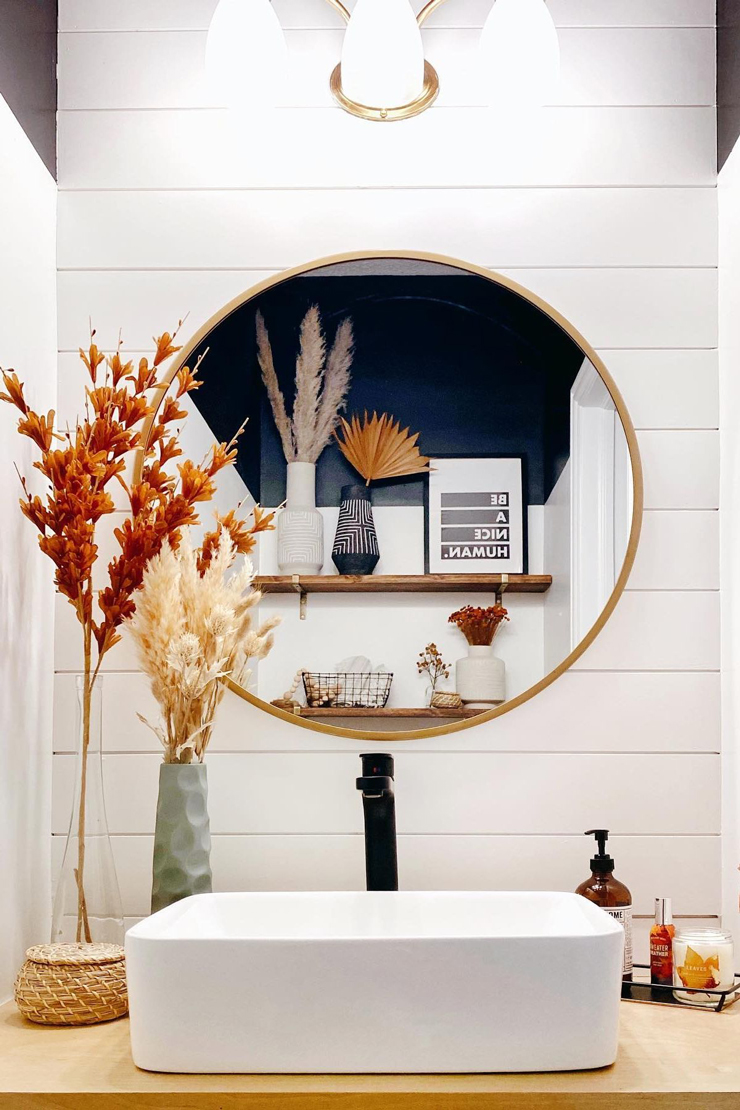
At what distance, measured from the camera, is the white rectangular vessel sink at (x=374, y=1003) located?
962mm

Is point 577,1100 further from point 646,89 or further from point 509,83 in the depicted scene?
point 646,89

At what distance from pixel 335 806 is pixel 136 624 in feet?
1.28

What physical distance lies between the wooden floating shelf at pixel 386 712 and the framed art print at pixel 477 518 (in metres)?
0.19

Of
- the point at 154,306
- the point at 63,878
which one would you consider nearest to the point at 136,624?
the point at 63,878

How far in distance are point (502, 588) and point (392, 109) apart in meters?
0.68

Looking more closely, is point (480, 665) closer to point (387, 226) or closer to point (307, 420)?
point (307, 420)

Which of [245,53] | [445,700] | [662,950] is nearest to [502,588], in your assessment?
[445,700]

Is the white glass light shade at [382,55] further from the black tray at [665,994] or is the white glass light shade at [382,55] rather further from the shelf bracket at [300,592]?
the black tray at [665,994]

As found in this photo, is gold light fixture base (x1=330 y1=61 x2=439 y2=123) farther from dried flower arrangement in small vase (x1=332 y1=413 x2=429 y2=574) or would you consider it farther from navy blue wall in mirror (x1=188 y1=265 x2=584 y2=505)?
dried flower arrangement in small vase (x1=332 y1=413 x2=429 y2=574)

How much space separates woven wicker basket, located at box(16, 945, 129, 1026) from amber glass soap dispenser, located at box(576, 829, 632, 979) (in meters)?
0.56

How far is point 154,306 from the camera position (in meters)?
1.54

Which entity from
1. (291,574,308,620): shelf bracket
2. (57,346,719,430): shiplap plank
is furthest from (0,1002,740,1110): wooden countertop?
(57,346,719,430): shiplap plank

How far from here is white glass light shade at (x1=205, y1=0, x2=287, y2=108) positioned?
1396 millimetres

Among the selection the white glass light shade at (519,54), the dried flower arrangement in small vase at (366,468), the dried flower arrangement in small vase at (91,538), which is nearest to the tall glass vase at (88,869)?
the dried flower arrangement in small vase at (91,538)
